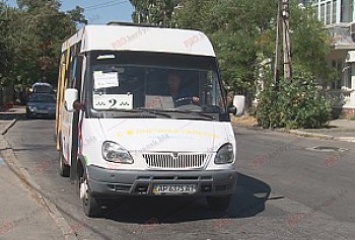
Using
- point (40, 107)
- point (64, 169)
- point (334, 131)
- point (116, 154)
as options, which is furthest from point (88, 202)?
point (40, 107)

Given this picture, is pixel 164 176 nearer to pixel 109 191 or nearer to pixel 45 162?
pixel 109 191

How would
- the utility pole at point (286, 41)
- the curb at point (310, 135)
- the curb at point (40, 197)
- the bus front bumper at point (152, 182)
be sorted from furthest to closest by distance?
the utility pole at point (286, 41), the curb at point (310, 135), the bus front bumper at point (152, 182), the curb at point (40, 197)

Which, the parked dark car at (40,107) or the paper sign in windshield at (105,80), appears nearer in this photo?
the paper sign in windshield at (105,80)

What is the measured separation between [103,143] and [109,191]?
1.98 ft

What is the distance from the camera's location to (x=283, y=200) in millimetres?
10562

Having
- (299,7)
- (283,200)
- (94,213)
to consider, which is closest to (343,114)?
(299,7)

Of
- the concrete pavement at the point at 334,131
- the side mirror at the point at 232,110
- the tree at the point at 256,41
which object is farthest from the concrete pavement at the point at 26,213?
the tree at the point at 256,41

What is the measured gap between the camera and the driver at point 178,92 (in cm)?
924

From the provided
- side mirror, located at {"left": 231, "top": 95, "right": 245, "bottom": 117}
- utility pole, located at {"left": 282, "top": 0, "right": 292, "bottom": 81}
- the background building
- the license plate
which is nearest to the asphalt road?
the license plate

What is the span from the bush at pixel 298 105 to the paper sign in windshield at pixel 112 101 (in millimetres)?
20652

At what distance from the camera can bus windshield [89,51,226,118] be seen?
9.03 meters

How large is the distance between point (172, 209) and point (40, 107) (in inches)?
1113

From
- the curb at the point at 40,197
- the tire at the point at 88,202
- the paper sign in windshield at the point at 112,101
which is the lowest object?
the curb at the point at 40,197

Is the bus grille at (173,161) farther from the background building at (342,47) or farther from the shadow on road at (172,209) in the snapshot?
the background building at (342,47)
